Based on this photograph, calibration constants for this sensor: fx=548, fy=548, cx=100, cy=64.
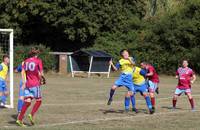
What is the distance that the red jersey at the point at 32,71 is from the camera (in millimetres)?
13547

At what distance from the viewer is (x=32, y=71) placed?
1357 centimetres

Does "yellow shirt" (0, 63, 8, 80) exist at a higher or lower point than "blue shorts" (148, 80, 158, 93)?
higher

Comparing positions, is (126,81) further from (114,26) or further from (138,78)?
(114,26)

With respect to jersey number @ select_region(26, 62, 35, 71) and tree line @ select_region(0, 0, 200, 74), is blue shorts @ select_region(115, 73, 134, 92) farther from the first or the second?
tree line @ select_region(0, 0, 200, 74)

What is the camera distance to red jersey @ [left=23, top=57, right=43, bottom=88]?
1355 cm

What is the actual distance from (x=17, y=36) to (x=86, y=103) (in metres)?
35.0

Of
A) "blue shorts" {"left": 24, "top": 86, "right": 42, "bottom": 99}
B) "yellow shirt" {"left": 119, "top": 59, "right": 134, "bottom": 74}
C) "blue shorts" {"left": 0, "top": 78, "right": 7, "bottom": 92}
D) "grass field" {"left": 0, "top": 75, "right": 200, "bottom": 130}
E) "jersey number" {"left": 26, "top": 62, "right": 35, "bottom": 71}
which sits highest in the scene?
"jersey number" {"left": 26, "top": 62, "right": 35, "bottom": 71}

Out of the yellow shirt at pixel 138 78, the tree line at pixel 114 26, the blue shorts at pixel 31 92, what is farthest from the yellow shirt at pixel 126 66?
the tree line at pixel 114 26

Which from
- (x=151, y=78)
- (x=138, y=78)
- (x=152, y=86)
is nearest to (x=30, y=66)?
(x=138, y=78)

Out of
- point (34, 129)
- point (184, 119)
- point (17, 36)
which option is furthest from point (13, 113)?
point (17, 36)

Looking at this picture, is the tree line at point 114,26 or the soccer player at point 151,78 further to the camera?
the tree line at point 114,26

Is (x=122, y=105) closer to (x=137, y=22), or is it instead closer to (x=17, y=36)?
(x=137, y=22)

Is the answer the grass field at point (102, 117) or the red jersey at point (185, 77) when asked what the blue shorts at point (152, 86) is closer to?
the grass field at point (102, 117)

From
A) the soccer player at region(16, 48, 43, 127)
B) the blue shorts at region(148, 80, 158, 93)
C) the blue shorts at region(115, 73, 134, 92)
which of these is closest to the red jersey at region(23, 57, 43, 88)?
the soccer player at region(16, 48, 43, 127)
